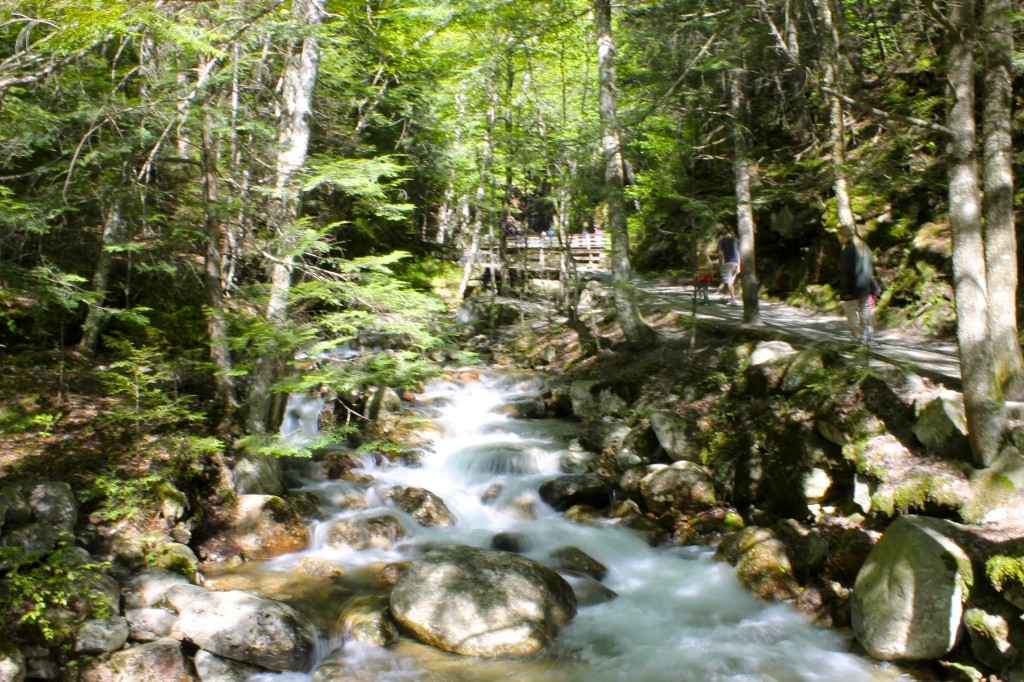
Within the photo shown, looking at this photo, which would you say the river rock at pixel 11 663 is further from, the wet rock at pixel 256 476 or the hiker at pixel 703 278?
the hiker at pixel 703 278

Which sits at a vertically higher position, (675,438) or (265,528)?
(675,438)

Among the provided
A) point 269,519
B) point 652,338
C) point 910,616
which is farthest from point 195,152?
point 910,616

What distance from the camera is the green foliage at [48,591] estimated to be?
17.0 ft

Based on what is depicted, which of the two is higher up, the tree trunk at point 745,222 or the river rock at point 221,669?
the tree trunk at point 745,222

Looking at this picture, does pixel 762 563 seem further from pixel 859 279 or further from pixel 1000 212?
pixel 1000 212

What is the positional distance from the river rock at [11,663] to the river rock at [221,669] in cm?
126

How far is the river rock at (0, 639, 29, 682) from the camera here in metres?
4.70

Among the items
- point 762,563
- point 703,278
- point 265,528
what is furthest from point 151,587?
point 703,278

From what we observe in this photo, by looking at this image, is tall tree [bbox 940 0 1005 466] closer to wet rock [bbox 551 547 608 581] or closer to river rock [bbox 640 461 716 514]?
river rock [bbox 640 461 716 514]

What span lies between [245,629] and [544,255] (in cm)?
2372

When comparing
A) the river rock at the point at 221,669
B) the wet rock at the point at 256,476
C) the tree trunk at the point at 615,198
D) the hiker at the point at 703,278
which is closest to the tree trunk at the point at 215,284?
the wet rock at the point at 256,476

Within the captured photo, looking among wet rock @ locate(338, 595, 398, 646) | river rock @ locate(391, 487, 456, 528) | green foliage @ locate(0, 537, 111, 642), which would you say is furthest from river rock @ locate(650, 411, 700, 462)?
green foliage @ locate(0, 537, 111, 642)

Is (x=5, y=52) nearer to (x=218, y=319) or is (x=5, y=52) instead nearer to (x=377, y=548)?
(x=218, y=319)

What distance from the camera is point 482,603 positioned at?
6344 mm
